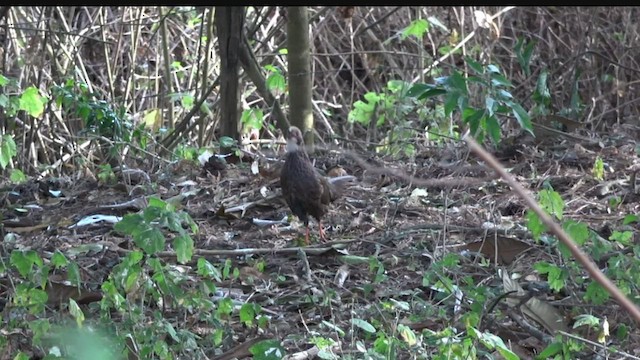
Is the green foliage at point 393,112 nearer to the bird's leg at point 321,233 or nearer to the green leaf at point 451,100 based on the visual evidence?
the bird's leg at point 321,233

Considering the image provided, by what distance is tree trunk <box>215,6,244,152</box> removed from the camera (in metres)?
7.09

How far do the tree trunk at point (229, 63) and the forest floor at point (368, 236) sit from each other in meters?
0.59

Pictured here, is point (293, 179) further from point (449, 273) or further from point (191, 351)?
point (191, 351)

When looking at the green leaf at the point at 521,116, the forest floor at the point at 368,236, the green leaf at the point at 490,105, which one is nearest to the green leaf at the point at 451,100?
the green leaf at the point at 490,105

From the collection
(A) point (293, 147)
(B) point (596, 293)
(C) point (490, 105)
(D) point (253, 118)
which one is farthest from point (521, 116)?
(D) point (253, 118)

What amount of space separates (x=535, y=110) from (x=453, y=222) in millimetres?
1790

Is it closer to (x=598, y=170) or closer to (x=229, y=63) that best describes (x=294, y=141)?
(x=229, y=63)

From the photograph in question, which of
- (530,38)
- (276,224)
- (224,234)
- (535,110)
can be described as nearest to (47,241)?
(224,234)

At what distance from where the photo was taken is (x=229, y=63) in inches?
284

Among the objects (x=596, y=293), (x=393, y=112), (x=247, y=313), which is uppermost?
(x=596, y=293)

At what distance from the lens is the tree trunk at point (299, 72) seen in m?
7.30

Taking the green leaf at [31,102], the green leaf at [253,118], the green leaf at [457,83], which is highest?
the green leaf at [457,83]

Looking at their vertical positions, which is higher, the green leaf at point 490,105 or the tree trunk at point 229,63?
the green leaf at point 490,105

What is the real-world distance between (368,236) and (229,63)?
88.9 inches
